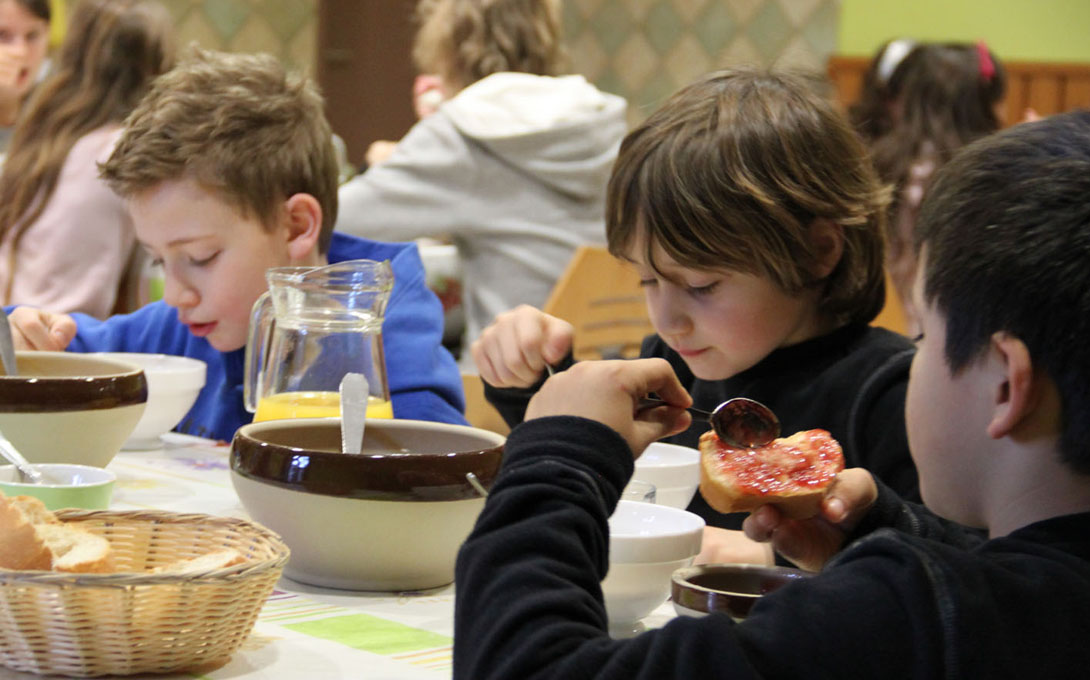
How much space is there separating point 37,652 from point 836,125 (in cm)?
92

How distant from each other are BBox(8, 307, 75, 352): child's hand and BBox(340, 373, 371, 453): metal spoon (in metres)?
0.68

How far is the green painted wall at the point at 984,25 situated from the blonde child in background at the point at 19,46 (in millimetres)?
2634

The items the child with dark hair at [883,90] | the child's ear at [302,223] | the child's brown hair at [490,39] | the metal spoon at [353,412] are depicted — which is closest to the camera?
the metal spoon at [353,412]

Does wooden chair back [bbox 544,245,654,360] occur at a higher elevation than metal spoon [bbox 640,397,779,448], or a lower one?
lower

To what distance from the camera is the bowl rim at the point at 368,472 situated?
791mm

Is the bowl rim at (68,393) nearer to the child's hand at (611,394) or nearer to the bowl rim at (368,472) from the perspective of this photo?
the bowl rim at (368,472)

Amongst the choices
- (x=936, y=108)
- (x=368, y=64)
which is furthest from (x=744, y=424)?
(x=368, y=64)

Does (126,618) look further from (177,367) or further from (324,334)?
(177,367)

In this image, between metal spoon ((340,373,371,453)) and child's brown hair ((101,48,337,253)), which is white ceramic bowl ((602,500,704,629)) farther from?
child's brown hair ((101,48,337,253))

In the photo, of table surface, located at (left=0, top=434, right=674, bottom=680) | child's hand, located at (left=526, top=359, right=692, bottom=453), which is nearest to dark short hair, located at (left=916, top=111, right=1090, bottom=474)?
child's hand, located at (left=526, top=359, right=692, bottom=453)

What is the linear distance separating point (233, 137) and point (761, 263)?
66 centimetres

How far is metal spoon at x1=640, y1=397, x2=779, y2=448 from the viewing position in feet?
2.82

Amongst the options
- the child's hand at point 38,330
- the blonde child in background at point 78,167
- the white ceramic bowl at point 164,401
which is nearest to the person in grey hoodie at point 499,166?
the blonde child in background at point 78,167

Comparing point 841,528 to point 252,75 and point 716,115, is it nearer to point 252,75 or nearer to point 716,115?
point 716,115
